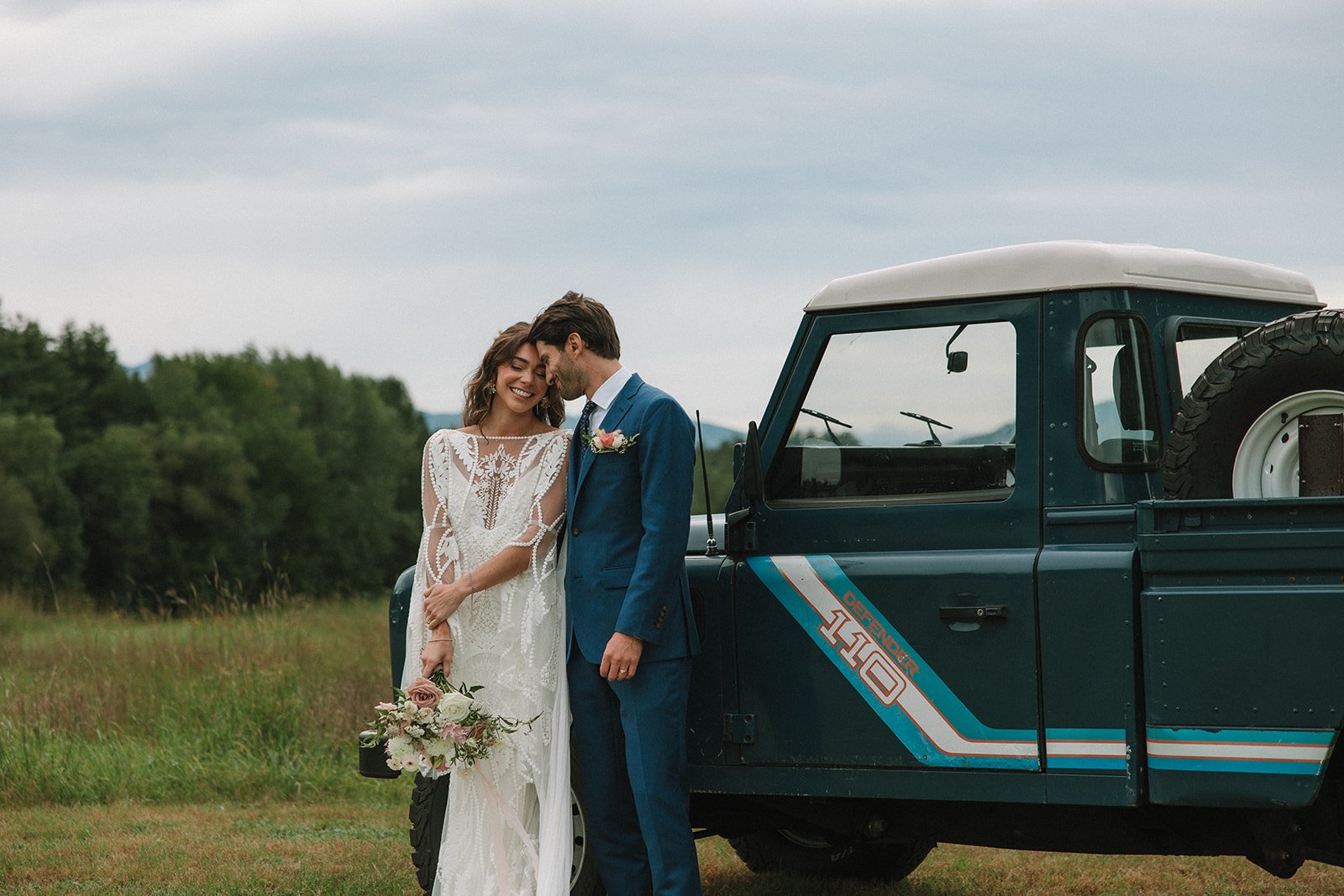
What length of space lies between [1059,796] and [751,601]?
1.13 meters

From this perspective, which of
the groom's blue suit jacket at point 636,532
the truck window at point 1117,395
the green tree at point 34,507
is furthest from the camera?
the green tree at point 34,507

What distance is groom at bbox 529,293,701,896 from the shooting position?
4602mm

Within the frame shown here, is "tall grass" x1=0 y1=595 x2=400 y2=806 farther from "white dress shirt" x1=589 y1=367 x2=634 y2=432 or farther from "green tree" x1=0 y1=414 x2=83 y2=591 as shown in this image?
"green tree" x1=0 y1=414 x2=83 y2=591

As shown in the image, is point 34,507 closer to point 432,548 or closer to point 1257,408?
point 432,548

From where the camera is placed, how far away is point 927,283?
15.5ft

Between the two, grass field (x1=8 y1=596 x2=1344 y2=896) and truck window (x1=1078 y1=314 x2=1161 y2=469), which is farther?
grass field (x1=8 y1=596 x2=1344 y2=896)

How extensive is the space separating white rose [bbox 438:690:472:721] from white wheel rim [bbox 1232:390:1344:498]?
2436mm

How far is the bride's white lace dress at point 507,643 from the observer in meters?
5.02

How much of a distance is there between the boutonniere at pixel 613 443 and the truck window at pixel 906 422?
1.71 feet

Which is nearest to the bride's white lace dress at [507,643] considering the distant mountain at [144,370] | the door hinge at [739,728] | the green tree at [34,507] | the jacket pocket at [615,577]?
the jacket pocket at [615,577]

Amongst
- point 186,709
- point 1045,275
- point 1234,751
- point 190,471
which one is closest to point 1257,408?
point 1045,275

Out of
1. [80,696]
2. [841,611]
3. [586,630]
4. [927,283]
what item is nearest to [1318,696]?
[841,611]

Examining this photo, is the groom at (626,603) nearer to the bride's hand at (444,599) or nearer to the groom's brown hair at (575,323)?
the groom's brown hair at (575,323)

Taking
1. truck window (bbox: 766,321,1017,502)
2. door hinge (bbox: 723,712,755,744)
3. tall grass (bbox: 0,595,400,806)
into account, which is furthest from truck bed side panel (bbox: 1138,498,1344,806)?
tall grass (bbox: 0,595,400,806)
